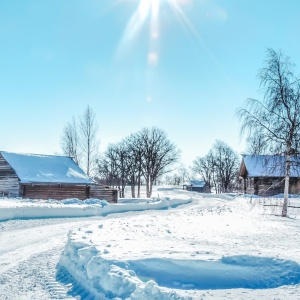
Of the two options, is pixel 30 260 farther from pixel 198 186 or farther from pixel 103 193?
pixel 198 186

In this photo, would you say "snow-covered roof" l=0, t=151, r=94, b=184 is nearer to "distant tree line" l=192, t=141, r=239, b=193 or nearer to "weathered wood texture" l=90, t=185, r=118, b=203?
"weathered wood texture" l=90, t=185, r=118, b=203

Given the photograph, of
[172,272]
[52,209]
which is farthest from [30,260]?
[52,209]

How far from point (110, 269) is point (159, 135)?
171 feet

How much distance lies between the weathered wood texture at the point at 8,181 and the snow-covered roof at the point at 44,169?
0.48 metres

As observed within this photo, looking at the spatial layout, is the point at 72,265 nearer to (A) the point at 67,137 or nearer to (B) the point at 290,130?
(B) the point at 290,130

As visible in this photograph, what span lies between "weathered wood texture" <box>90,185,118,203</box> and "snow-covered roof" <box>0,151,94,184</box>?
3.48 feet

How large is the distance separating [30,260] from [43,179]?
22.3 m

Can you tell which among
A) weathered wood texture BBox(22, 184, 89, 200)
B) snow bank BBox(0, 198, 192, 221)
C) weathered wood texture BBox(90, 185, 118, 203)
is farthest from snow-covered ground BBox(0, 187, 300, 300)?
weathered wood texture BBox(90, 185, 118, 203)

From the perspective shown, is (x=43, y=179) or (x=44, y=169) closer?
(x=43, y=179)

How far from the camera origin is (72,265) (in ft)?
21.5

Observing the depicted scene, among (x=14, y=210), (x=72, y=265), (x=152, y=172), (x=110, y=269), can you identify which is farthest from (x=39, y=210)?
(x=152, y=172)

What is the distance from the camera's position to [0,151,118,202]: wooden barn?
28531mm

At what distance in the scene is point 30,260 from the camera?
25.8ft

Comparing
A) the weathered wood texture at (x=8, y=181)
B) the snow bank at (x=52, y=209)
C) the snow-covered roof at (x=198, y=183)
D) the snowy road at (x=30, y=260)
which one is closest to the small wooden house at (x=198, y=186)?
the snow-covered roof at (x=198, y=183)
